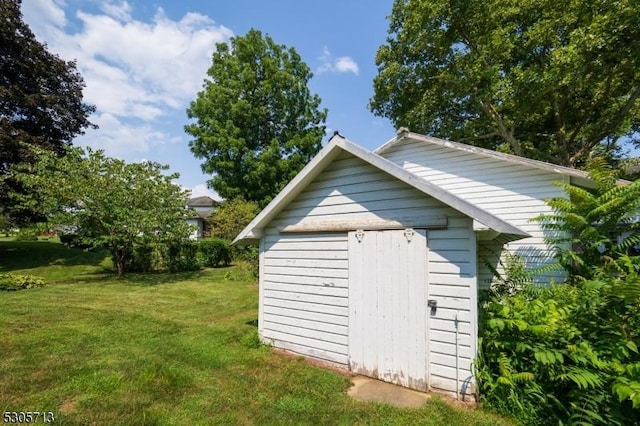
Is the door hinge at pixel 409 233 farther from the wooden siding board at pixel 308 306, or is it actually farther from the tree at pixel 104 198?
the tree at pixel 104 198

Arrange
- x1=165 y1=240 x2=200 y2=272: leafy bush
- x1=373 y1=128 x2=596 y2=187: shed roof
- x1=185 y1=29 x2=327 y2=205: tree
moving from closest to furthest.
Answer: x1=373 y1=128 x2=596 y2=187: shed roof → x1=165 y1=240 x2=200 y2=272: leafy bush → x1=185 y1=29 x2=327 y2=205: tree

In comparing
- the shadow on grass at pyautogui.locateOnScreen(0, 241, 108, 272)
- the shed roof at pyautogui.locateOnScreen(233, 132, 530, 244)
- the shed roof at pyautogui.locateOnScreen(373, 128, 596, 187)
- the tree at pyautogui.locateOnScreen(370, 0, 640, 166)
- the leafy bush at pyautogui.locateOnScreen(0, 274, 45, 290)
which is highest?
the tree at pyautogui.locateOnScreen(370, 0, 640, 166)

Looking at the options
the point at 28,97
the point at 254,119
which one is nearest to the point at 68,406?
the point at 28,97

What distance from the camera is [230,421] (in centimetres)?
393

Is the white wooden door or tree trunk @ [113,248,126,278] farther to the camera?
tree trunk @ [113,248,126,278]

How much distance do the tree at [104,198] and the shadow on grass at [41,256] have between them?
520cm

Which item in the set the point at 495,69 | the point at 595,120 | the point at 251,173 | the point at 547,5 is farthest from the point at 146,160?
the point at 595,120

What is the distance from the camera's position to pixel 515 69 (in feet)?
42.2

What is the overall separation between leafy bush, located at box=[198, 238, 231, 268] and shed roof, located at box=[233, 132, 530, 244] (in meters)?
14.6

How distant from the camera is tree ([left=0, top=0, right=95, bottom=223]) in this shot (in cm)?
1670

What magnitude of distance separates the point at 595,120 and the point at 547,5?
22.1ft

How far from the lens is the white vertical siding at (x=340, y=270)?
447cm

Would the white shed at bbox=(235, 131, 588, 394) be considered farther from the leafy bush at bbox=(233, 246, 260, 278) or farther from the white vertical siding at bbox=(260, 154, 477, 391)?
the leafy bush at bbox=(233, 246, 260, 278)

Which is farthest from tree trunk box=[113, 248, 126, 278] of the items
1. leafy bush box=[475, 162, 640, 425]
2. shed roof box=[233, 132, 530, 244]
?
leafy bush box=[475, 162, 640, 425]
